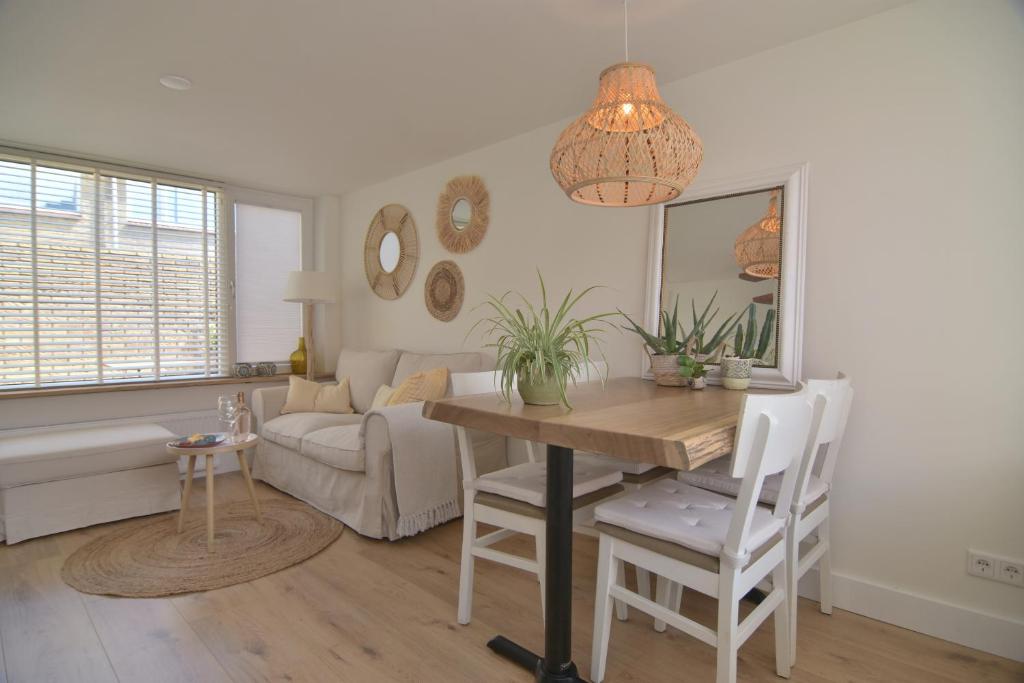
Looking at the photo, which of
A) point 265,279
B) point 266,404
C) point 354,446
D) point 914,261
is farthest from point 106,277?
point 914,261

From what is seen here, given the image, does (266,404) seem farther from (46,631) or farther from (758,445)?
(758,445)

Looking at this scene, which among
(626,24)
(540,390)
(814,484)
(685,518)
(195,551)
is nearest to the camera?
(685,518)

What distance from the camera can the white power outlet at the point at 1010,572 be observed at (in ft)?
5.70

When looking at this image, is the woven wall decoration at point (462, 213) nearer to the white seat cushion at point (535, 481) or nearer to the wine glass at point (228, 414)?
the wine glass at point (228, 414)

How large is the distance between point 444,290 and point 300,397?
1.30m

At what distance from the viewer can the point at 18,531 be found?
2.68 m

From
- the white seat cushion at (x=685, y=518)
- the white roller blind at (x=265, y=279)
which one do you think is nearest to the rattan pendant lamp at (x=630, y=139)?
the white seat cushion at (x=685, y=518)

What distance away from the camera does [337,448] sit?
284cm

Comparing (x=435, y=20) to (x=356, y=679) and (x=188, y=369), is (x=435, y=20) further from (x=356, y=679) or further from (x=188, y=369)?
(x=188, y=369)

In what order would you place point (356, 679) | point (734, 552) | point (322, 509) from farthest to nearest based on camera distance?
point (322, 509) < point (356, 679) < point (734, 552)

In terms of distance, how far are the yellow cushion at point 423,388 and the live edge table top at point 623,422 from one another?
4.01 feet

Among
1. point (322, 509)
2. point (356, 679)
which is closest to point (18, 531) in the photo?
point (322, 509)

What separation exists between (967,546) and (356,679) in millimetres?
2122

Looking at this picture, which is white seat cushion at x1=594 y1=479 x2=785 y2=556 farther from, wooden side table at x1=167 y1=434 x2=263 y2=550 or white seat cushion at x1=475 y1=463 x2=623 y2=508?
wooden side table at x1=167 y1=434 x2=263 y2=550
